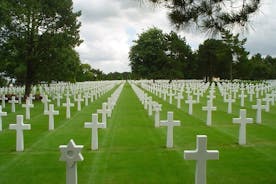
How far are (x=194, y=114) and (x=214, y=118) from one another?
1.77 meters

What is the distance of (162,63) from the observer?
6844 cm

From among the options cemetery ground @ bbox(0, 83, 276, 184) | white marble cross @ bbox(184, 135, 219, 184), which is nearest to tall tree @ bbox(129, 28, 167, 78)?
cemetery ground @ bbox(0, 83, 276, 184)

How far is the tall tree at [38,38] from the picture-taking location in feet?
87.9

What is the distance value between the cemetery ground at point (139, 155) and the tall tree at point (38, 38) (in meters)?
13.3

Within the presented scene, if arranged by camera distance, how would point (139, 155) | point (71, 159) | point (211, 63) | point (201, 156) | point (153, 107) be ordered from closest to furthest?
point (71, 159)
point (201, 156)
point (139, 155)
point (153, 107)
point (211, 63)

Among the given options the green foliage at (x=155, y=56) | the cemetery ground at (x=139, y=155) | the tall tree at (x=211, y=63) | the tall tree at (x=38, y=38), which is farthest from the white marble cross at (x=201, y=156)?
the tall tree at (x=211, y=63)

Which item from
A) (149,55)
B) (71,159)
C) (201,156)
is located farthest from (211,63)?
(71,159)

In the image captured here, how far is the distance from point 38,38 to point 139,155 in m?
20.5

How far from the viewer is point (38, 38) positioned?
28.1m

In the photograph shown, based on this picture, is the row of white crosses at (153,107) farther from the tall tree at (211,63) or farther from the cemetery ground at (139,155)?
the tall tree at (211,63)

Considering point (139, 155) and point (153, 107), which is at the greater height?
point (153, 107)

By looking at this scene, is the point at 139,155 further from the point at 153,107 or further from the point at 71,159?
the point at 153,107

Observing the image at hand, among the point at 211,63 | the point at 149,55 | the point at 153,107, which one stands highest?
the point at 149,55

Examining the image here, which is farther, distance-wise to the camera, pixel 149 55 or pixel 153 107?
pixel 149 55
